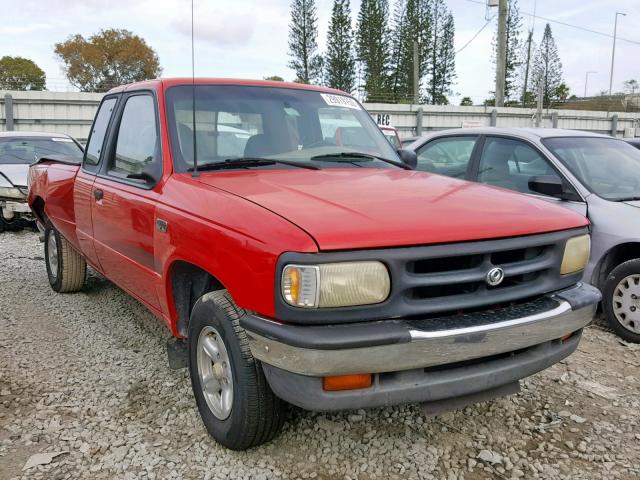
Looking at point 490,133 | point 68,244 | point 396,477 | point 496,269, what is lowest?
point 396,477

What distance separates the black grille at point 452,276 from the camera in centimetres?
211

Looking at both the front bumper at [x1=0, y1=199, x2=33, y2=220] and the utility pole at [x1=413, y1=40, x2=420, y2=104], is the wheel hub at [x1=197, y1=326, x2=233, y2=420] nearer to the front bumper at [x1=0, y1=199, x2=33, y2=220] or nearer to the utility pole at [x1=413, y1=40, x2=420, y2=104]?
the front bumper at [x1=0, y1=199, x2=33, y2=220]

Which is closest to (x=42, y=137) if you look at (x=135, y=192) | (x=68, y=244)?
(x=68, y=244)

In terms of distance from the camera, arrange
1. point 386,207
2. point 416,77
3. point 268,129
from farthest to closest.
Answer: point 416,77
point 268,129
point 386,207

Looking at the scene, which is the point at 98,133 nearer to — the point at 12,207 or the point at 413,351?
the point at 413,351

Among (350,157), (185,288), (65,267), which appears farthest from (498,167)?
(65,267)

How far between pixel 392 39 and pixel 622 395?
54.9 meters

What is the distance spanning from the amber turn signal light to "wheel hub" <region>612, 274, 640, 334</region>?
117 inches

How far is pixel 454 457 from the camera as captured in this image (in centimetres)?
265

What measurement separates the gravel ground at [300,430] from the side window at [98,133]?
4.50ft

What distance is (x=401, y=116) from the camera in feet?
81.8

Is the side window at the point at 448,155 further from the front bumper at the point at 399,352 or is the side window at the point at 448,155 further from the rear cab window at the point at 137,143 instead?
the front bumper at the point at 399,352

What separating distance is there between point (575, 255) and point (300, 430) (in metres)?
1.59

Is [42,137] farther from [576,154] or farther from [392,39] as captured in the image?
[392,39]
